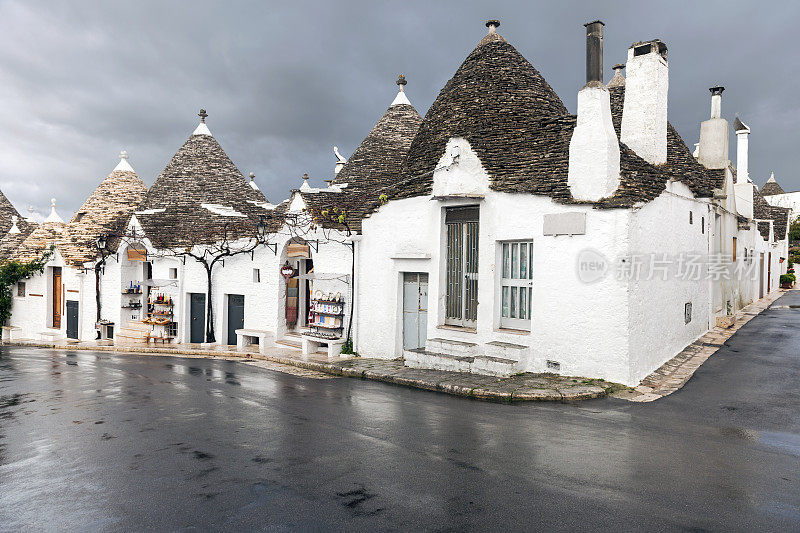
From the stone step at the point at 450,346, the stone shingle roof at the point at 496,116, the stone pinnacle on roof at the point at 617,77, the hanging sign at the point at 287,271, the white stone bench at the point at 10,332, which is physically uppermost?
the stone pinnacle on roof at the point at 617,77

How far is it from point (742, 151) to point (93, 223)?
29527 mm

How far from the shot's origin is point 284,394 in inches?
382

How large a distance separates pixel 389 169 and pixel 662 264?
10.4 m

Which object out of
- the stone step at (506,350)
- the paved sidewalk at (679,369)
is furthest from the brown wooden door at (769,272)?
the stone step at (506,350)

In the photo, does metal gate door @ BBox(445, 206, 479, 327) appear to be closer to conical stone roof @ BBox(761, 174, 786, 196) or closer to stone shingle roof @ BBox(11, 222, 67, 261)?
stone shingle roof @ BBox(11, 222, 67, 261)

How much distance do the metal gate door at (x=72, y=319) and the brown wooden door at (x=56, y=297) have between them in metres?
1.59

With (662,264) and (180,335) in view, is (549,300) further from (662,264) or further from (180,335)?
(180,335)

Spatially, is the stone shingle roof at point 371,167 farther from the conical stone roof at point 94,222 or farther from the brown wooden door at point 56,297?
the brown wooden door at point 56,297

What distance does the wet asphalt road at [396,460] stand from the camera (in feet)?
14.2

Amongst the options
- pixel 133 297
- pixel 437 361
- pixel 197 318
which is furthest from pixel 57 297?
pixel 437 361

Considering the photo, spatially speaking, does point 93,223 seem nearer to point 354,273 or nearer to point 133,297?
point 133,297

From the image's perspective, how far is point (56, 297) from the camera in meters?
24.5

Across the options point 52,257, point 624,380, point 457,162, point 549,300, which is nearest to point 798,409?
point 624,380

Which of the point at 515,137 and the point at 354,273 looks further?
the point at 354,273
